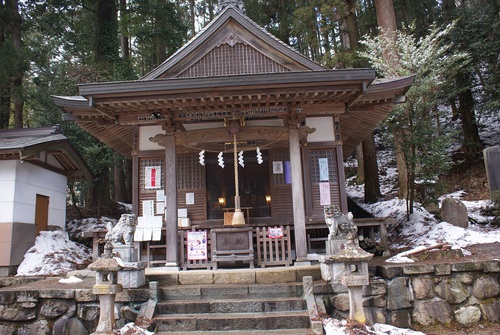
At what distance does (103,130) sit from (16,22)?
30.7 ft

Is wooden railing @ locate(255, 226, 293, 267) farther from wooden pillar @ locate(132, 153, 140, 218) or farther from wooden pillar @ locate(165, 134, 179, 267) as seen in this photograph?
wooden pillar @ locate(132, 153, 140, 218)

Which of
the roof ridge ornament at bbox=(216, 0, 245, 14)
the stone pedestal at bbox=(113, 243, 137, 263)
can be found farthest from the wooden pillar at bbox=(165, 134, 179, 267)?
the roof ridge ornament at bbox=(216, 0, 245, 14)

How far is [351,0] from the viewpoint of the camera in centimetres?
1589

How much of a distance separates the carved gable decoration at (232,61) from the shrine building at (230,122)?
28mm

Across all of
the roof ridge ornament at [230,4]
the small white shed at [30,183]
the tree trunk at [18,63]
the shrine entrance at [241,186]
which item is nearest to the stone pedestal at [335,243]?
the shrine entrance at [241,186]

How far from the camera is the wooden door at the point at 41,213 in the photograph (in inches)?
439

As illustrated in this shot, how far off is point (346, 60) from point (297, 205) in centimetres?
905

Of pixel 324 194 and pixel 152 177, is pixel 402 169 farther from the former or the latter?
pixel 152 177

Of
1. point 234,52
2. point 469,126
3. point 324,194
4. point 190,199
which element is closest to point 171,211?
point 190,199

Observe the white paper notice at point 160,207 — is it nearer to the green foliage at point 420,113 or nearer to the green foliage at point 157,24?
the green foliage at point 420,113

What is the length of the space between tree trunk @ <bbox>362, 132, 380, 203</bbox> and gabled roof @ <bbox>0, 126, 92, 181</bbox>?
452 inches

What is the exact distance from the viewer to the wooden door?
11.1 meters

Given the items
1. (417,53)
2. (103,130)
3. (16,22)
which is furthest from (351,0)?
(16,22)

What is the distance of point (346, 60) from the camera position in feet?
48.9
